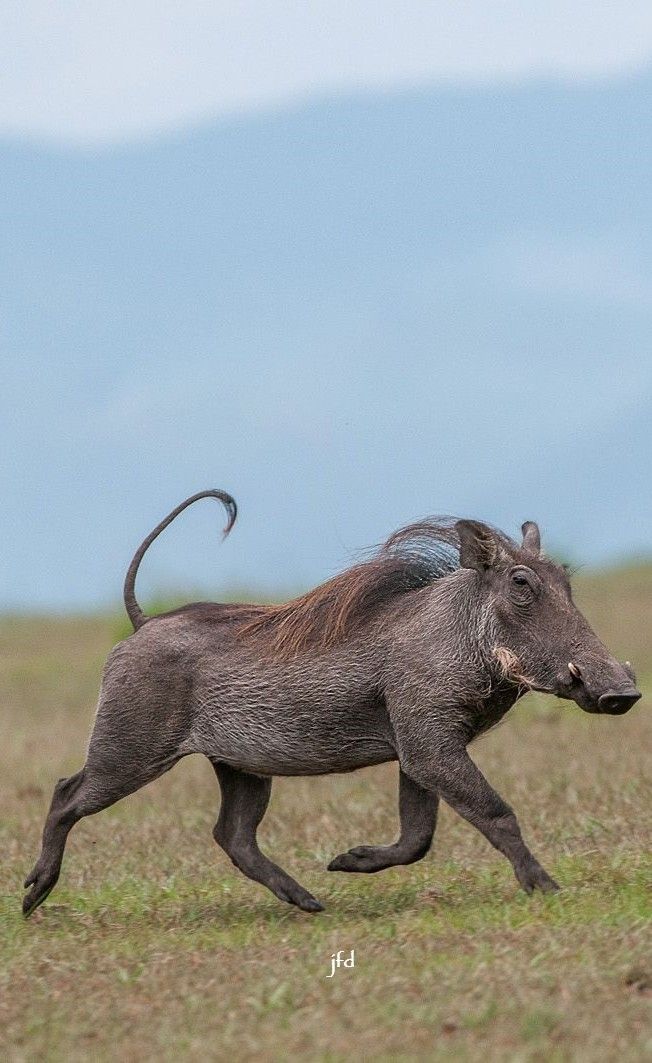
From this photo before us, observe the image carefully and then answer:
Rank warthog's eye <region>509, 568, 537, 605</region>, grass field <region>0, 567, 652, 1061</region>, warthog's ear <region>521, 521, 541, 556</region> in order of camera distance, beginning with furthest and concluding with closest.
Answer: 1. warthog's ear <region>521, 521, 541, 556</region>
2. warthog's eye <region>509, 568, 537, 605</region>
3. grass field <region>0, 567, 652, 1061</region>

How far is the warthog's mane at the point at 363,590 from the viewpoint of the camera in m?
6.47

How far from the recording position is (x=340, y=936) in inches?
226

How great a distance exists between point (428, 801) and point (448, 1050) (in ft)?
7.06

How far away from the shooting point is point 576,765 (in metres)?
10.3

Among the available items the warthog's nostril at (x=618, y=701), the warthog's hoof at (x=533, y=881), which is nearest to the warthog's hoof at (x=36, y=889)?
the warthog's hoof at (x=533, y=881)

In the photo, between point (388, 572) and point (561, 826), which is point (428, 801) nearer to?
point (388, 572)

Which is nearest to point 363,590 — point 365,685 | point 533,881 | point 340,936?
point 365,685

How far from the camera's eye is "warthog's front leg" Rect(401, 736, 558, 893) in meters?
6.06

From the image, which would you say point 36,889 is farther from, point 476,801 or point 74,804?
point 476,801

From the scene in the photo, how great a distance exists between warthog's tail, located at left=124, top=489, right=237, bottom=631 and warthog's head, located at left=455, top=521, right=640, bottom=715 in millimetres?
1159

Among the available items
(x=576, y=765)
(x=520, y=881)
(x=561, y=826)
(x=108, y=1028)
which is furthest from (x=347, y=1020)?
(x=576, y=765)

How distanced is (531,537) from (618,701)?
2.78ft

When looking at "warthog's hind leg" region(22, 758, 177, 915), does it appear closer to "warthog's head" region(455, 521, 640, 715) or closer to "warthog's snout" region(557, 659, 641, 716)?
"warthog's head" region(455, 521, 640, 715)

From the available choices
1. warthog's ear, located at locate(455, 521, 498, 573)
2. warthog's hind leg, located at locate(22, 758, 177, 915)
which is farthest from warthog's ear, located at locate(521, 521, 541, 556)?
warthog's hind leg, located at locate(22, 758, 177, 915)
